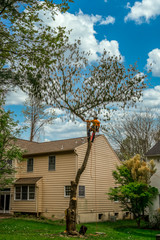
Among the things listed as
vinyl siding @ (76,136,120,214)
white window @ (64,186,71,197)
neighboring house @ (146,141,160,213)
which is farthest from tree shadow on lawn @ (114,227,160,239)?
white window @ (64,186,71,197)

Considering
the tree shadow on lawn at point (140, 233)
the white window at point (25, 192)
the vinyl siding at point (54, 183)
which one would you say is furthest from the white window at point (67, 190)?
the tree shadow on lawn at point (140, 233)

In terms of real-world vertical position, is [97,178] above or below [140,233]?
above

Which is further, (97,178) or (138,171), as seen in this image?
(97,178)

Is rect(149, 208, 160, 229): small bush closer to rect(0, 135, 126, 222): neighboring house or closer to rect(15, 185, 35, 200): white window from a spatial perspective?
rect(0, 135, 126, 222): neighboring house

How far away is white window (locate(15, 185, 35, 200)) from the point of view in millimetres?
23809

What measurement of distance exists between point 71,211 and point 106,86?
6.77 metres

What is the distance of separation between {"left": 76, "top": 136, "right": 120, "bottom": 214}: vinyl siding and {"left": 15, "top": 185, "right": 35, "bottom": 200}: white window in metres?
4.29

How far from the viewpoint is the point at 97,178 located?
2403cm

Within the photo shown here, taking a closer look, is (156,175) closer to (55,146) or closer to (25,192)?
(55,146)

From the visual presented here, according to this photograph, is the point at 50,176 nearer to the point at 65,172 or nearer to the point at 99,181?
the point at 65,172

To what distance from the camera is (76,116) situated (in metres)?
16.2

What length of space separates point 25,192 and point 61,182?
355cm

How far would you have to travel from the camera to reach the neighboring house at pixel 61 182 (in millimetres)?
22438

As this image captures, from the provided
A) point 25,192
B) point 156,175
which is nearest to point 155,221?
point 156,175
